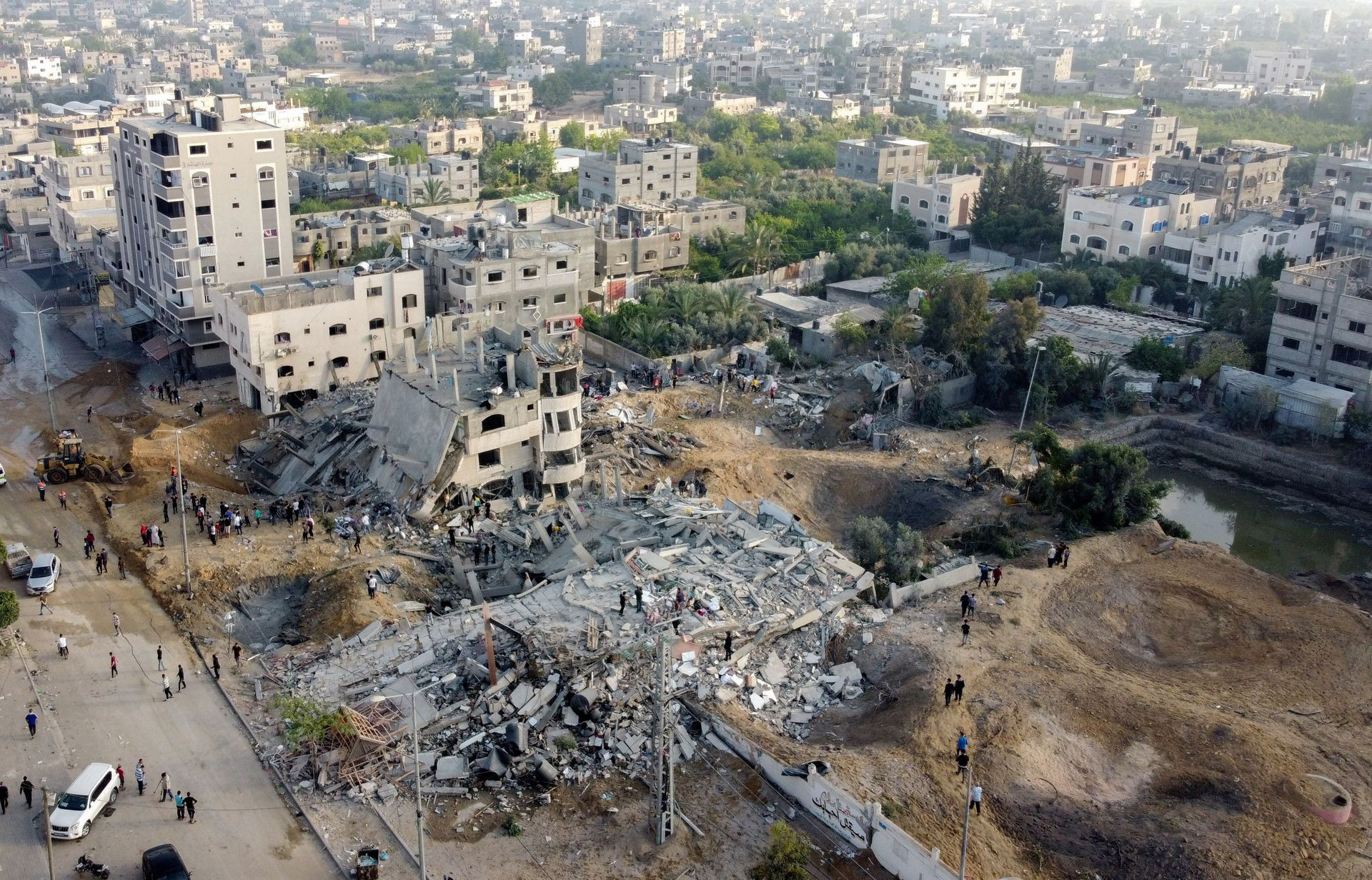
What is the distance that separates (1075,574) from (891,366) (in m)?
15.1

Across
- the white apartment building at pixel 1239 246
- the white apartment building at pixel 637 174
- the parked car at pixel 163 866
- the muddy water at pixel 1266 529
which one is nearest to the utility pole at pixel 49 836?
the parked car at pixel 163 866

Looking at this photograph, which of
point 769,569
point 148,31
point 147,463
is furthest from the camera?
point 148,31

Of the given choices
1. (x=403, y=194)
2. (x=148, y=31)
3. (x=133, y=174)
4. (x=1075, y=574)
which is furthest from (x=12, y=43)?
(x=1075, y=574)

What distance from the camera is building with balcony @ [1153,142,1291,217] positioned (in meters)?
67.6

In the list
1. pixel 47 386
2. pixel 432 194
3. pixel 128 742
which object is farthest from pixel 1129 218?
pixel 128 742

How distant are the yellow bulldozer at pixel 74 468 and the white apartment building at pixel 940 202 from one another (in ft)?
150

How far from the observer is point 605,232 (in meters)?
57.1

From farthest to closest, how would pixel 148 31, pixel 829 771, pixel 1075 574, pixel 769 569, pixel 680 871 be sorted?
pixel 148 31, pixel 1075 574, pixel 769 569, pixel 829 771, pixel 680 871

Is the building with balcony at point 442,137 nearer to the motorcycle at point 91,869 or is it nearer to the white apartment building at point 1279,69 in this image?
the motorcycle at point 91,869

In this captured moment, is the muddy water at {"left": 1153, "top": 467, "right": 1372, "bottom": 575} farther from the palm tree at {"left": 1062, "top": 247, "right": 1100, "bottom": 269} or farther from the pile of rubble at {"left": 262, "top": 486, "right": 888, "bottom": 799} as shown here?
the palm tree at {"left": 1062, "top": 247, "right": 1100, "bottom": 269}

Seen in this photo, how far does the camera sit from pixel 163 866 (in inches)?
766

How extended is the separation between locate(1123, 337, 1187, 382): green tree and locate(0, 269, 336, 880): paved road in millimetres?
34118

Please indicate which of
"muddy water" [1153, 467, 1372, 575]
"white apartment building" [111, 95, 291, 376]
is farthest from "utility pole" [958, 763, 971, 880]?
"white apartment building" [111, 95, 291, 376]

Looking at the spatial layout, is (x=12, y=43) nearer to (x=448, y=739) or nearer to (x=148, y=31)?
(x=148, y=31)
